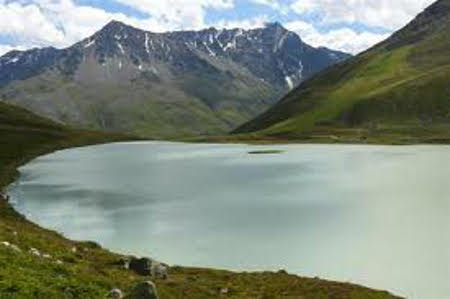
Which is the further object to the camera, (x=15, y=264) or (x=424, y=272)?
(x=424, y=272)

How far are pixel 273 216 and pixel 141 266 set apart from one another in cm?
3352

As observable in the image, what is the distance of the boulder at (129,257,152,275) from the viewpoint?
39000 mm

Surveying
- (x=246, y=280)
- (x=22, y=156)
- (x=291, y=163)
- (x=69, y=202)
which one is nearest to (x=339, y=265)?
(x=246, y=280)

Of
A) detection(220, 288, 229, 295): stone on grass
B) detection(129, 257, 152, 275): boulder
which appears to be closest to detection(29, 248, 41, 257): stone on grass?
detection(129, 257, 152, 275): boulder

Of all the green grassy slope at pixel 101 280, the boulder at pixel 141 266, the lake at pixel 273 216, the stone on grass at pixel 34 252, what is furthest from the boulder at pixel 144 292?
the lake at pixel 273 216

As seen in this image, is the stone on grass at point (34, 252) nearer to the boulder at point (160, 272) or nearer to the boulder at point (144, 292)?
the boulder at point (160, 272)

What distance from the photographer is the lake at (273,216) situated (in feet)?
160

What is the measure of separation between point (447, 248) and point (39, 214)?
156 ft

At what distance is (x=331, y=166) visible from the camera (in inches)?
5423

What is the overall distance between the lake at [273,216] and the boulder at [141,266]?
9.99m

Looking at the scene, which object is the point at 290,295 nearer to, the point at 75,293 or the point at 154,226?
the point at 75,293

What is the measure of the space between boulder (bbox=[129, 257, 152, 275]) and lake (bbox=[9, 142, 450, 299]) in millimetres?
9989

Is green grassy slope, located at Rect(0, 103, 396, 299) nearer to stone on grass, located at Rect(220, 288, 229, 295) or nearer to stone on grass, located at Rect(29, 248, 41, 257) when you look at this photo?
stone on grass, located at Rect(220, 288, 229, 295)

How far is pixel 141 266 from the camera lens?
39.3 m
